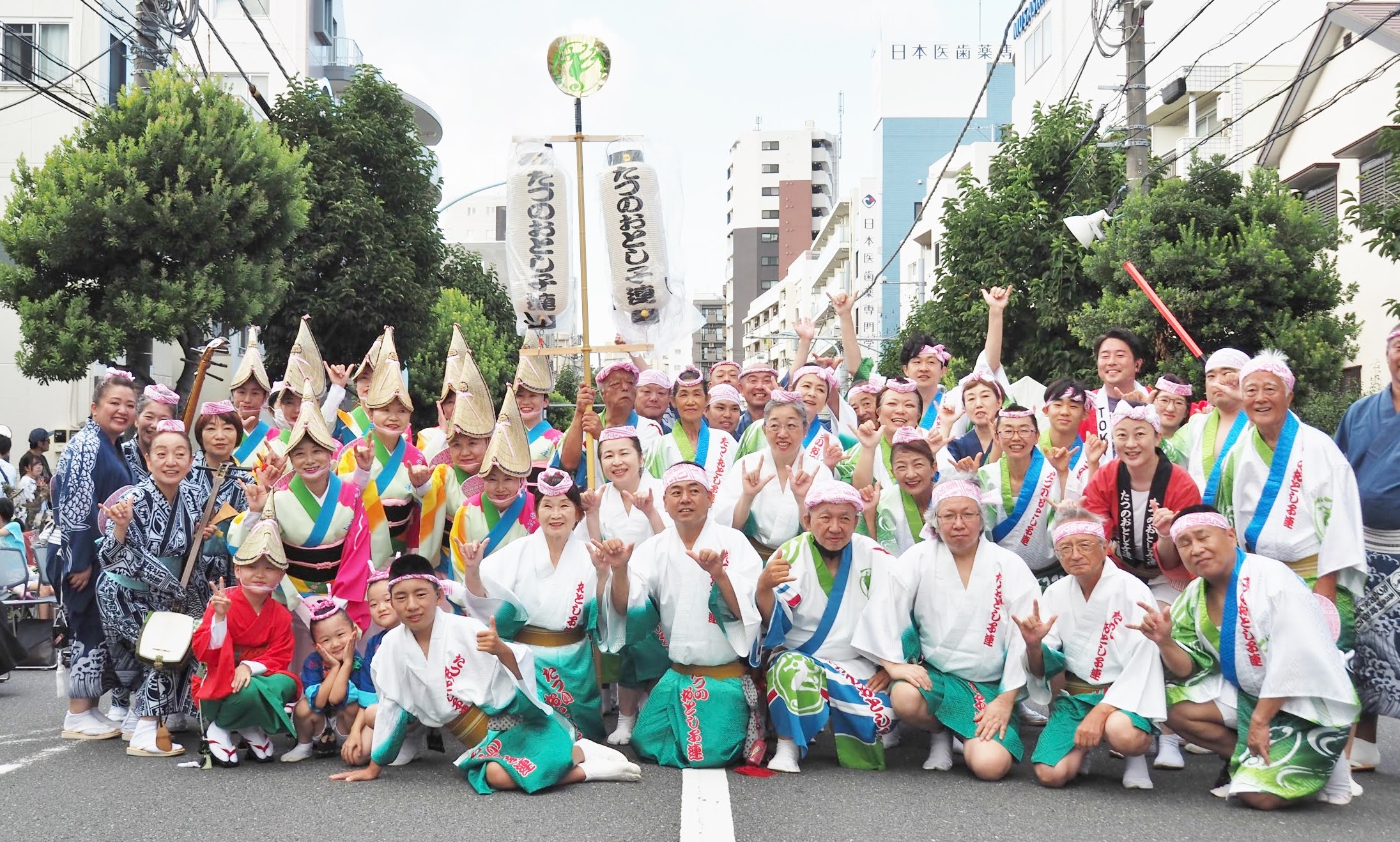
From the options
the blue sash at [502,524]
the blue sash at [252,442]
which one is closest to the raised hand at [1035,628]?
the blue sash at [502,524]

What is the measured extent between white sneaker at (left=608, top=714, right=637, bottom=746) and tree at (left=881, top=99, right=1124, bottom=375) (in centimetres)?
1086

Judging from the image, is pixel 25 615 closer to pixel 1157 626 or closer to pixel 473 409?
pixel 473 409

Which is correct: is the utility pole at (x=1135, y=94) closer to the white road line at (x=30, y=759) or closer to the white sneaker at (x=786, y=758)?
the white sneaker at (x=786, y=758)

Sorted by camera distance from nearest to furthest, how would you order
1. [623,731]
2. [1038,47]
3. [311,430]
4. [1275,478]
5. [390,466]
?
[1275,478] < [623,731] < [311,430] < [390,466] < [1038,47]

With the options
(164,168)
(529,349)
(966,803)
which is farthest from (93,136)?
(966,803)

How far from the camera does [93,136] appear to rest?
14211 millimetres

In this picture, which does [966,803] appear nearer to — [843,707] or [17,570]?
[843,707]

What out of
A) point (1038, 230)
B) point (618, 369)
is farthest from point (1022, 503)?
point (1038, 230)

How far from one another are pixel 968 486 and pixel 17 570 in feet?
22.7

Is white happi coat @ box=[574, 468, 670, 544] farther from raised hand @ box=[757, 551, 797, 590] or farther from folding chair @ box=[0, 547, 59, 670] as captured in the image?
folding chair @ box=[0, 547, 59, 670]

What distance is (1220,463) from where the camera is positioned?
593 centimetres

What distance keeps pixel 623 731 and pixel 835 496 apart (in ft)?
5.09

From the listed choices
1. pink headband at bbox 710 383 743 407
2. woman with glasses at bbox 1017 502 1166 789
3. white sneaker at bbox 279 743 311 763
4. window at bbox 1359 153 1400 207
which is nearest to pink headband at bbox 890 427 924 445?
woman with glasses at bbox 1017 502 1166 789

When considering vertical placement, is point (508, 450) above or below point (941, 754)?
above
